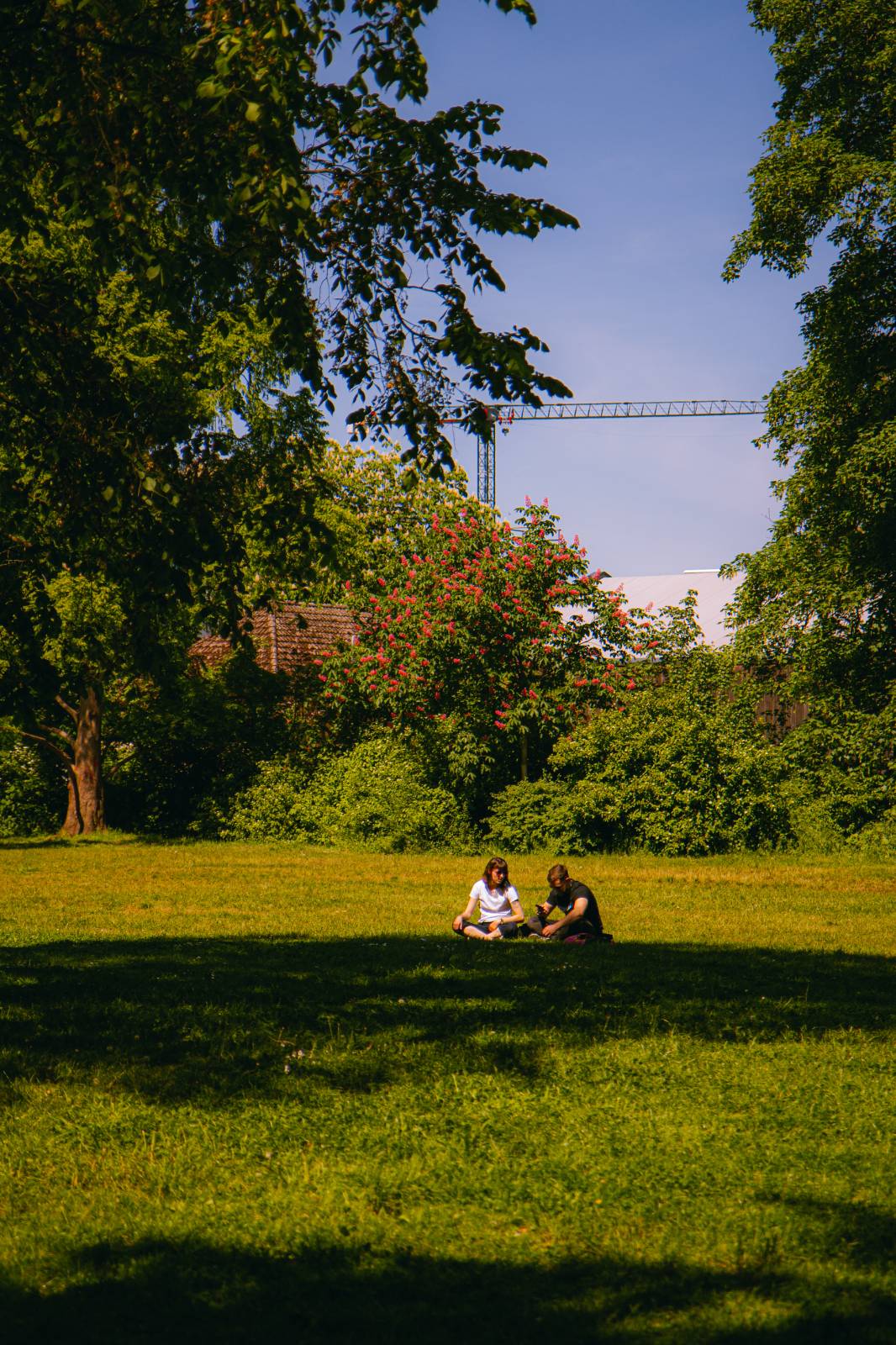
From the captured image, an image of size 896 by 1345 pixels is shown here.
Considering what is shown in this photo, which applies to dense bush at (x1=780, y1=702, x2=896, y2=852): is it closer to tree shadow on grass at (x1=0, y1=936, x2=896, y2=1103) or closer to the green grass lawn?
tree shadow on grass at (x1=0, y1=936, x2=896, y2=1103)

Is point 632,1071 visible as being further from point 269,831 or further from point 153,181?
point 269,831

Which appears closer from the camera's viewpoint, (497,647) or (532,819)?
(532,819)

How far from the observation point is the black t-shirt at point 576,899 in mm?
Result: 12078

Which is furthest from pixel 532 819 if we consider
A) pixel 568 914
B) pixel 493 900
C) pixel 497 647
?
pixel 568 914

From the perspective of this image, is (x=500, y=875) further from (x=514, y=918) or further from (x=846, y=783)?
(x=846, y=783)

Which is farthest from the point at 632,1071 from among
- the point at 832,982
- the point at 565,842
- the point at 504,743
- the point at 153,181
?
the point at 504,743

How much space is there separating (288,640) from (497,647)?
9.28 metres

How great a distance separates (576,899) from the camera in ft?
39.6

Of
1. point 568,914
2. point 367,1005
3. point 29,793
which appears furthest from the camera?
point 29,793

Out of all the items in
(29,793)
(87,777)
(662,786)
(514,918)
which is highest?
(87,777)

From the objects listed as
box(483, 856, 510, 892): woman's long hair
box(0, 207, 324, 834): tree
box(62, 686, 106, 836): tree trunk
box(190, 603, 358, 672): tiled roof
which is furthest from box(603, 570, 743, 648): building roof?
box(0, 207, 324, 834): tree

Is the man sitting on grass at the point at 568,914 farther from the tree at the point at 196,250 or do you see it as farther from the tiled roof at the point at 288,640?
the tiled roof at the point at 288,640

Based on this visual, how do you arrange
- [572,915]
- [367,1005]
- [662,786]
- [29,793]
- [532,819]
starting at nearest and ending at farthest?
[367,1005] → [572,915] → [662,786] → [532,819] → [29,793]

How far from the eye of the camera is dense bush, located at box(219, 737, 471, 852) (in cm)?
2262
